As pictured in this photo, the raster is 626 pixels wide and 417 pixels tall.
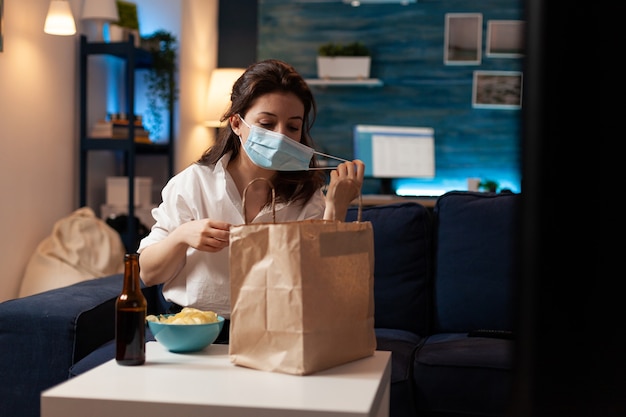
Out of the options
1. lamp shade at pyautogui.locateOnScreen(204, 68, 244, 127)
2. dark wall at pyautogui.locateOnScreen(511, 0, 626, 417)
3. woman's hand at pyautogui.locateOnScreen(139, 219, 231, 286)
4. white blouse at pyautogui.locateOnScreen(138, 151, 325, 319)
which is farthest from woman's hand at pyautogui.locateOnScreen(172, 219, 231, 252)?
A: lamp shade at pyautogui.locateOnScreen(204, 68, 244, 127)

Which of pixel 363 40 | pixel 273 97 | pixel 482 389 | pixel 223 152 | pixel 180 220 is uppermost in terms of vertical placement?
pixel 363 40

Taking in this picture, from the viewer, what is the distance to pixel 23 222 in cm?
357

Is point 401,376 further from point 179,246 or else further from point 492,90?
point 492,90

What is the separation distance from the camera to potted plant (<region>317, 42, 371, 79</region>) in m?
5.31

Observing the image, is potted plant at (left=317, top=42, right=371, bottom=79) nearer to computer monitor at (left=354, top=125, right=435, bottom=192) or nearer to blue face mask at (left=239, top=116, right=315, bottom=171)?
computer monitor at (left=354, top=125, right=435, bottom=192)

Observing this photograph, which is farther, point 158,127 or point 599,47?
point 158,127

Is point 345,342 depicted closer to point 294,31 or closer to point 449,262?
point 449,262

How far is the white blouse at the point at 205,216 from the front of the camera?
5.94 ft

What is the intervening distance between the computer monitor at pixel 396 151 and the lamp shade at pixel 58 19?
7.33ft

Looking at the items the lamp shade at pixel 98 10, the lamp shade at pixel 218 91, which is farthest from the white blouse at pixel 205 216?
the lamp shade at pixel 218 91

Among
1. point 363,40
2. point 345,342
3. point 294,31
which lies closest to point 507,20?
point 363,40

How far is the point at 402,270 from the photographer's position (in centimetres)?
241

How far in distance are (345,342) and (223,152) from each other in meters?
0.83

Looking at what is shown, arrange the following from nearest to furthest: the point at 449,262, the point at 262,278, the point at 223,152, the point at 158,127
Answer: the point at 262,278 → the point at 223,152 → the point at 449,262 → the point at 158,127
